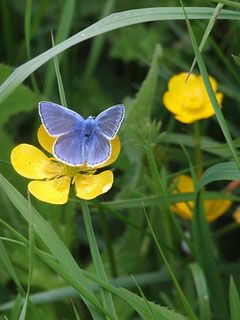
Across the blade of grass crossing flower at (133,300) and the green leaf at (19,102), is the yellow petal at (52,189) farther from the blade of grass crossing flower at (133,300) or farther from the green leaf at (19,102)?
the green leaf at (19,102)

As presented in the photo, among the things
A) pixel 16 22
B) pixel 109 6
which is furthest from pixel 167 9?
pixel 16 22

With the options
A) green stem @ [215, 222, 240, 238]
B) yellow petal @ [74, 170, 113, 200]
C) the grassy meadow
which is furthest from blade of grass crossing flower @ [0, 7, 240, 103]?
green stem @ [215, 222, 240, 238]

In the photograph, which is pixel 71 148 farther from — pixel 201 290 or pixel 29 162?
pixel 201 290

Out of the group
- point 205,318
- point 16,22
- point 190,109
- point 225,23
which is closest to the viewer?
point 205,318

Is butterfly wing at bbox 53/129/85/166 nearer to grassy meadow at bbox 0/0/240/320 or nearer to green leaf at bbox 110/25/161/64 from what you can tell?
grassy meadow at bbox 0/0/240/320

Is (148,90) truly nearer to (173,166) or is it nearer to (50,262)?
(173,166)

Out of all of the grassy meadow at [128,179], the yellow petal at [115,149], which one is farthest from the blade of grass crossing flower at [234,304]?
the yellow petal at [115,149]

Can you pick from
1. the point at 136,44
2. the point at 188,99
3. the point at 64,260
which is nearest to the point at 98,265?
the point at 64,260
